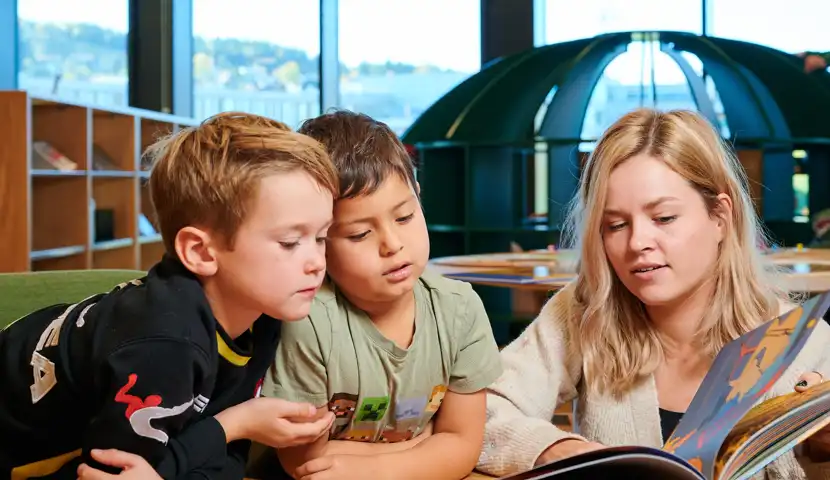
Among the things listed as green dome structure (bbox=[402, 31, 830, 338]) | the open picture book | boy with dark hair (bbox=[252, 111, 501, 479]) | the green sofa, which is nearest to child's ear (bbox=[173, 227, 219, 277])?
boy with dark hair (bbox=[252, 111, 501, 479])

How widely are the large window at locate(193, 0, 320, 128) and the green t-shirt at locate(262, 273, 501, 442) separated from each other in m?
6.85

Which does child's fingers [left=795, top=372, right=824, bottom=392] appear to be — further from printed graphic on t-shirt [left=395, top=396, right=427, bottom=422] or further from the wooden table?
the wooden table

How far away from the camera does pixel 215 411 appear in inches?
41.8

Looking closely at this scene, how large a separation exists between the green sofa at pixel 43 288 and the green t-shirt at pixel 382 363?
341 millimetres

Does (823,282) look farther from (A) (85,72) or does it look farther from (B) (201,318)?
(A) (85,72)

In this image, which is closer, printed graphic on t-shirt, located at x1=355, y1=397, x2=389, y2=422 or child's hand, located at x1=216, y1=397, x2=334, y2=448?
child's hand, located at x1=216, y1=397, x2=334, y2=448

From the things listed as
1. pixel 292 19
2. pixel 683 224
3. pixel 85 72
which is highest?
pixel 292 19

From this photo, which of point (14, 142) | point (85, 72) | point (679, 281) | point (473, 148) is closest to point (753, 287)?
point (679, 281)

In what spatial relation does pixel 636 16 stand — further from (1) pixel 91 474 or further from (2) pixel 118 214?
(1) pixel 91 474

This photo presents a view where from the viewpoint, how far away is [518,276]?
303 cm

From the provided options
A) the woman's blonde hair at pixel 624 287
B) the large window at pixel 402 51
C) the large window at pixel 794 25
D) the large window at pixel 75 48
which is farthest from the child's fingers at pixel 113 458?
the large window at pixel 402 51

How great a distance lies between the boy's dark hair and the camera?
1.07 m

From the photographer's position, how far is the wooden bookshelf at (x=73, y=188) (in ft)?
15.4

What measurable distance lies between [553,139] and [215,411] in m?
4.87
